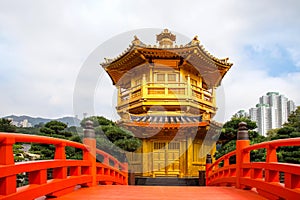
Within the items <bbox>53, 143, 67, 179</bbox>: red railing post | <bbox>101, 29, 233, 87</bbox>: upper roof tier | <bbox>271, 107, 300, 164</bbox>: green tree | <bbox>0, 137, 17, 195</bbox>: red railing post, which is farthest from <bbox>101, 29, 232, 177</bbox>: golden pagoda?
<bbox>0, 137, 17, 195</bbox>: red railing post

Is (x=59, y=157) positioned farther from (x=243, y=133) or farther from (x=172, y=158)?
(x=172, y=158)

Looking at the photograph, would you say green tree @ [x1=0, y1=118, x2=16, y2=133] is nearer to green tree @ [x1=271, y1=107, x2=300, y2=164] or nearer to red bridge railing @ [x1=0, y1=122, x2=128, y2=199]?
red bridge railing @ [x1=0, y1=122, x2=128, y2=199]

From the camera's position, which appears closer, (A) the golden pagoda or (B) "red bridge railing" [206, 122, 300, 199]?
(B) "red bridge railing" [206, 122, 300, 199]

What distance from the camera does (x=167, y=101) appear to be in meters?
14.7

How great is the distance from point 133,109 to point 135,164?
334 centimetres

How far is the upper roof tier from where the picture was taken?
573 inches

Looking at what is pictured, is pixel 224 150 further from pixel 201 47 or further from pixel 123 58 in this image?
pixel 123 58

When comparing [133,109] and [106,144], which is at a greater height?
[133,109]

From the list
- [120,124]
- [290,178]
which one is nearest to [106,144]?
[120,124]

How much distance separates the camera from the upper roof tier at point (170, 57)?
14.5m

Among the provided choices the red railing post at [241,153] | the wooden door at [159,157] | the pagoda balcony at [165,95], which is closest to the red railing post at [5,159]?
the red railing post at [241,153]

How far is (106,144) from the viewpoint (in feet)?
35.9

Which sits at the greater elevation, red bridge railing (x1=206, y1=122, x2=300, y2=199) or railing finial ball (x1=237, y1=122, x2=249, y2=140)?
railing finial ball (x1=237, y1=122, x2=249, y2=140)

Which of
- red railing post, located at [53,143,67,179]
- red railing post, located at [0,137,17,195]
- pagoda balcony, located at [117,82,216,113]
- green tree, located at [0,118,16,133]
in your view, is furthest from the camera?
pagoda balcony, located at [117,82,216,113]
